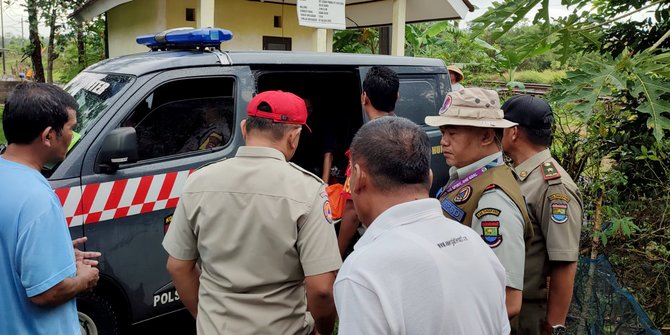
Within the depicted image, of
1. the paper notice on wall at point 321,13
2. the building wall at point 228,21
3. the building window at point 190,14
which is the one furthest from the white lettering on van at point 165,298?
the building window at point 190,14

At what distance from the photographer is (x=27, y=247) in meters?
1.80

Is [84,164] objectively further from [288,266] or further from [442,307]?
[442,307]

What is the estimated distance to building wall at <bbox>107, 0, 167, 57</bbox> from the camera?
9.69 meters

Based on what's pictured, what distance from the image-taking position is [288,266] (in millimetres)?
2105

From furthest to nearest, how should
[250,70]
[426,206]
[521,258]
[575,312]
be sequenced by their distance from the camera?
[250,70] < [575,312] < [521,258] < [426,206]

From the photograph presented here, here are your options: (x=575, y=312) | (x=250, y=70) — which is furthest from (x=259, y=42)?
(x=575, y=312)

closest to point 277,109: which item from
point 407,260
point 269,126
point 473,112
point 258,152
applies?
point 269,126

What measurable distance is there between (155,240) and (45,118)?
1.62 m

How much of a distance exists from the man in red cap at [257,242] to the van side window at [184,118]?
151cm

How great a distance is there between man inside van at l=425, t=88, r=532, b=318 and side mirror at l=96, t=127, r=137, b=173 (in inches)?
67.9

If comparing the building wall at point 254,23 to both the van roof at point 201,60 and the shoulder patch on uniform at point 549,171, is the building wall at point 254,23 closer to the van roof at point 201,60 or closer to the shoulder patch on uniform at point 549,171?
the van roof at point 201,60

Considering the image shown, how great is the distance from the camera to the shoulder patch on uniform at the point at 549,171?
2498mm

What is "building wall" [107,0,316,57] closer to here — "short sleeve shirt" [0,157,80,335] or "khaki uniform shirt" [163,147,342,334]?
"khaki uniform shirt" [163,147,342,334]

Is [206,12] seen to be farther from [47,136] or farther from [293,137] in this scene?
[47,136]
